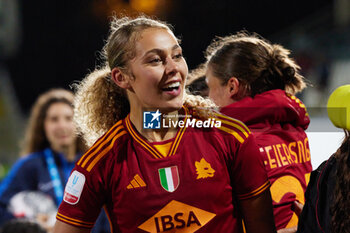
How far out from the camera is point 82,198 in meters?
1.58

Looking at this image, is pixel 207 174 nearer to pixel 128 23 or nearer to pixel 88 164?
pixel 88 164

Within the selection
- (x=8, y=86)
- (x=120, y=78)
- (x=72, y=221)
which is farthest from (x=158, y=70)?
(x=8, y=86)

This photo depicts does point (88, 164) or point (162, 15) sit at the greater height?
point (162, 15)

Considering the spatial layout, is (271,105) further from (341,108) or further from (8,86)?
(8,86)

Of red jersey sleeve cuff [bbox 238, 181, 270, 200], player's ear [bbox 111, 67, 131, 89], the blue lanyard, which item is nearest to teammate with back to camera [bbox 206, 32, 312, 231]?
red jersey sleeve cuff [bbox 238, 181, 270, 200]

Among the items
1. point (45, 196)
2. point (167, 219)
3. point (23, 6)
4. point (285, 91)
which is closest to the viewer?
point (167, 219)

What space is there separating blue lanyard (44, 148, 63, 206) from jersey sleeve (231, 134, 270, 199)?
1.96 metres

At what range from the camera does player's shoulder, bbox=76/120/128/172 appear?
5.20 feet

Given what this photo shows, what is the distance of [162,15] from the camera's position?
941 cm

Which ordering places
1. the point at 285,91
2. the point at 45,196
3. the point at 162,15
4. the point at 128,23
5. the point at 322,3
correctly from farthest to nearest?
the point at 322,3, the point at 162,15, the point at 45,196, the point at 285,91, the point at 128,23

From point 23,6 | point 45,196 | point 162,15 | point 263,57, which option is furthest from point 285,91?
point 23,6

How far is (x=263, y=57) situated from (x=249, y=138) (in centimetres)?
55

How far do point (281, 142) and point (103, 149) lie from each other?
68 cm

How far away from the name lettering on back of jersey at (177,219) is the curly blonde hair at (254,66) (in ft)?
2.19
